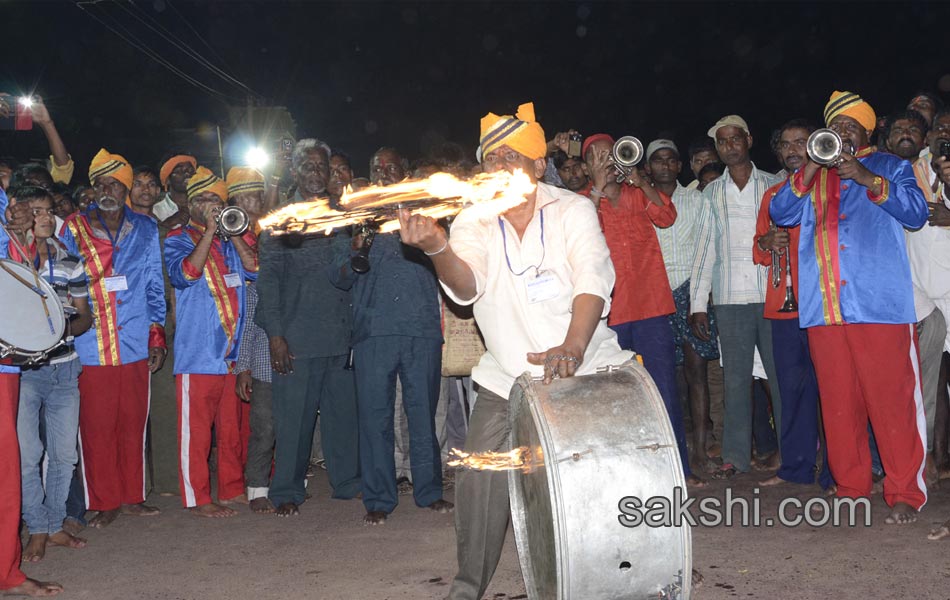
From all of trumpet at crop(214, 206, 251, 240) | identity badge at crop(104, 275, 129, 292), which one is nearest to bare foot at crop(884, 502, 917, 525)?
trumpet at crop(214, 206, 251, 240)

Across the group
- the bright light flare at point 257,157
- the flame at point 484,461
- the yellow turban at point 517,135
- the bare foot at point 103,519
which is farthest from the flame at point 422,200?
the bright light flare at point 257,157

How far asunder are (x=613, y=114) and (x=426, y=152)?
26968mm

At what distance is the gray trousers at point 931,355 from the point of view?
265 inches

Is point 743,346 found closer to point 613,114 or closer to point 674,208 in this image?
point 674,208

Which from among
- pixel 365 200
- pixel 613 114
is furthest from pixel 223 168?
pixel 365 200

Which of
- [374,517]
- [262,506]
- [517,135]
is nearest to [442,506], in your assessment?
[374,517]

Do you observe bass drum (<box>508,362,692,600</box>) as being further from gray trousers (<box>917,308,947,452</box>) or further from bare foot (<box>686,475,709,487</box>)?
gray trousers (<box>917,308,947,452</box>)

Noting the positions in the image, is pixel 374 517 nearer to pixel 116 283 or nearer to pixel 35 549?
pixel 35 549

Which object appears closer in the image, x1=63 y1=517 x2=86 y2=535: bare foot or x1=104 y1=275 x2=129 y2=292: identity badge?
x1=63 y1=517 x2=86 y2=535: bare foot

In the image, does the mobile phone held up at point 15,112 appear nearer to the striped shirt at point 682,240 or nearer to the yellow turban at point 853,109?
the striped shirt at point 682,240

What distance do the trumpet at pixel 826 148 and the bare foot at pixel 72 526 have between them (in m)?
5.81

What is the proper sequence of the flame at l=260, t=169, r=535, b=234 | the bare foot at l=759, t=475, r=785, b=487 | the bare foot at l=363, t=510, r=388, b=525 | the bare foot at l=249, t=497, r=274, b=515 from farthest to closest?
the bare foot at l=249, t=497, r=274, b=515 → the bare foot at l=759, t=475, r=785, b=487 → the bare foot at l=363, t=510, r=388, b=525 → the flame at l=260, t=169, r=535, b=234

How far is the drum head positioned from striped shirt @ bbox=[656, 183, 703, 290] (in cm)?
485

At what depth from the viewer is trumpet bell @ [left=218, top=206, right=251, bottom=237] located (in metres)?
7.02
